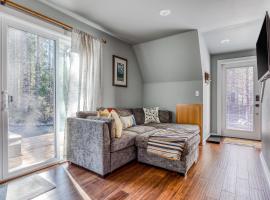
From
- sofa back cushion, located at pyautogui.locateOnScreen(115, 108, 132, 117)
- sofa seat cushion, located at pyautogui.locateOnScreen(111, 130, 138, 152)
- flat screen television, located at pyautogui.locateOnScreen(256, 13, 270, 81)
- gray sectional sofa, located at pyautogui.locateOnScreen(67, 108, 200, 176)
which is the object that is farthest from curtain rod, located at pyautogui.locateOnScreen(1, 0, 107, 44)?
flat screen television, located at pyautogui.locateOnScreen(256, 13, 270, 81)

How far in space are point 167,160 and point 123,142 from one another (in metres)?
0.70

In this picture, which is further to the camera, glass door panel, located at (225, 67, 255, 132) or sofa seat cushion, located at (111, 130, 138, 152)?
glass door panel, located at (225, 67, 255, 132)

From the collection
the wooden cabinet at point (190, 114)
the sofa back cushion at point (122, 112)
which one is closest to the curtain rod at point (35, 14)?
the sofa back cushion at point (122, 112)

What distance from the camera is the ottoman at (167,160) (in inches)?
85.4

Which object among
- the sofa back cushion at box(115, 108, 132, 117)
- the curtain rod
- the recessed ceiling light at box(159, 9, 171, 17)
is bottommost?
the sofa back cushion at box(115, 108, 132, 117)

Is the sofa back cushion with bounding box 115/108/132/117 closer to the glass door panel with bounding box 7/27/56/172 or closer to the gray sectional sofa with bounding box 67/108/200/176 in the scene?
the gray sectional sofa with bounding box 67/108/200/176

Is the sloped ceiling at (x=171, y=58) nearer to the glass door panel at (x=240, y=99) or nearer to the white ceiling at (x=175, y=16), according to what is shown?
the white ceiling at (x=175, y=16)

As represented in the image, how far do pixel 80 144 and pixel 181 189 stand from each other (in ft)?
5.07

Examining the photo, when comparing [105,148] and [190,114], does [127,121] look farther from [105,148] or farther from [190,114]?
[190,114]

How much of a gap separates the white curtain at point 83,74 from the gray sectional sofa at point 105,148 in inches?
13.8

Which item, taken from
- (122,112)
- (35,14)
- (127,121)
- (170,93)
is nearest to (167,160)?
(127,121)

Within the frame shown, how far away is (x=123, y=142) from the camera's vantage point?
2359mm

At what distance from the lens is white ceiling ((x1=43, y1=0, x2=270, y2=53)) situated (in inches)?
91.8

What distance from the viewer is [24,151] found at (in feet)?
7.57
